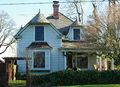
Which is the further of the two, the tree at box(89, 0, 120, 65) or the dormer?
the dormer

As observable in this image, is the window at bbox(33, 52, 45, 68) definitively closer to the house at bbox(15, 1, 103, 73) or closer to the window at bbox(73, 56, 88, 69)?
the house at bbox(15, 1, 103, 73)

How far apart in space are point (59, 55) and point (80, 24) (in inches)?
174

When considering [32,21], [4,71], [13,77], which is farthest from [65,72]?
[32,21]

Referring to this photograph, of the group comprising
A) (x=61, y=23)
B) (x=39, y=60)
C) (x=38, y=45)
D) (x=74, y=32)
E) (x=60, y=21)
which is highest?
(x=60, y=21)

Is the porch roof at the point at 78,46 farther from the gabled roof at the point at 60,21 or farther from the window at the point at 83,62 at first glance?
the gabled roof at the point at 60,21

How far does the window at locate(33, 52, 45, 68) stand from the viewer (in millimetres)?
41969

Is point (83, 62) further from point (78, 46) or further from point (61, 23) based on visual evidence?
point (61, 23)

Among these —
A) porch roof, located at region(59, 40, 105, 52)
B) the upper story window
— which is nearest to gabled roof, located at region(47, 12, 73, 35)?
porch roof, located at region(59, 40, 105, 52)

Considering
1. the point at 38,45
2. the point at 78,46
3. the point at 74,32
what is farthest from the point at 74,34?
the point at 38,45

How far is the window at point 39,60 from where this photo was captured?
41969 millimetres

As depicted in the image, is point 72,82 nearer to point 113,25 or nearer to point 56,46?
point 113,25

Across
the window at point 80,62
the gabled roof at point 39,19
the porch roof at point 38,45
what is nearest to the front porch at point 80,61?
the window at point 80,62

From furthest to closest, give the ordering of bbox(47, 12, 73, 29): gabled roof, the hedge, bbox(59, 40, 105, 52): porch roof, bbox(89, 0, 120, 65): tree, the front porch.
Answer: bbox(47, 12, 73, 29): gabled roof < the front porch < bbox(59, 40, 105, 52): porch roof < bbox(89, 0, 120, 65): tree < the hedge

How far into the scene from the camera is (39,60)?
4200 centimetres
